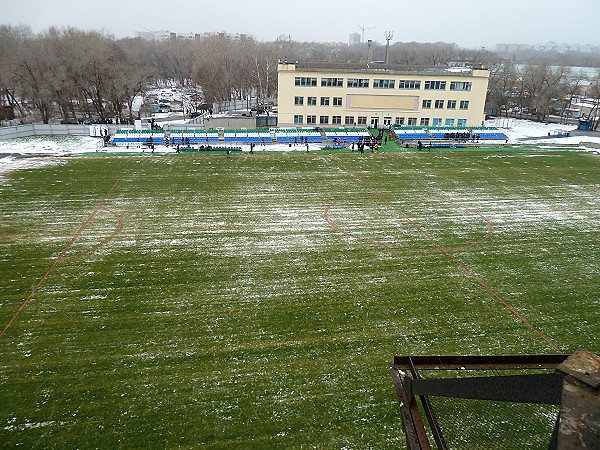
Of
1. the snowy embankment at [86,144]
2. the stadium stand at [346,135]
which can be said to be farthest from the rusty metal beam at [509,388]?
the stadium stand at [346,135]

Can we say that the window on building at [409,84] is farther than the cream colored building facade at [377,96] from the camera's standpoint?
Yes

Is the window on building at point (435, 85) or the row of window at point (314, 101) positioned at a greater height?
the window on building at point (435, 85)

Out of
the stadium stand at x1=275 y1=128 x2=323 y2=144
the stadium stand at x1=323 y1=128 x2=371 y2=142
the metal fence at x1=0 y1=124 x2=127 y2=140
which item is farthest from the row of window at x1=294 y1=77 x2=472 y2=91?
the metal fence at x1=0 y1=124 x2=127 y2=140

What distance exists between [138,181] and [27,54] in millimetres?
52669

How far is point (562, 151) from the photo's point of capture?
4419 centimetres

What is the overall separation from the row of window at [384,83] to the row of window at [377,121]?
3.93m

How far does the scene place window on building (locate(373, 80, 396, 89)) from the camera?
5203 cm

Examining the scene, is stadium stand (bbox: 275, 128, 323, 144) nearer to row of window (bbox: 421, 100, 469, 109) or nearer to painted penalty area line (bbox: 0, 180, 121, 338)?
row of window (bbox: 421, 100, 469, 109)

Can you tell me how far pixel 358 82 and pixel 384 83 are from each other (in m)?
3.50

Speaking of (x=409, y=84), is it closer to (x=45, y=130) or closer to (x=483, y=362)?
(x=45, y=130)

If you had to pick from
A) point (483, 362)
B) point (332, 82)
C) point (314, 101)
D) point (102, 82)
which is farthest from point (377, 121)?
point (483, 362)

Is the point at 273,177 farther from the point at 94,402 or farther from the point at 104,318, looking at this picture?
the point at 94,402

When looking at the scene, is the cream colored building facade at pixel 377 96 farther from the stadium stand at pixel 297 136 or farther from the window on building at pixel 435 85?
the stadium stand at pixel 297 136

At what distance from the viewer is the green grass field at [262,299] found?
36.0ft
